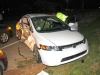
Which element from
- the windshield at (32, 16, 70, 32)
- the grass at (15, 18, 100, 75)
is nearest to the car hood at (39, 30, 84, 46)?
the windshield at (32, 16, 70, 32)

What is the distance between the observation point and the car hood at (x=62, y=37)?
13.9 ft

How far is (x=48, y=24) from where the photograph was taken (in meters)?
5.66

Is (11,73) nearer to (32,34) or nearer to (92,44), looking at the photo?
(32,34)

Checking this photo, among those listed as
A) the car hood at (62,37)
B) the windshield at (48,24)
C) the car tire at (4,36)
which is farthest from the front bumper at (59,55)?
the car tire at (4,36)

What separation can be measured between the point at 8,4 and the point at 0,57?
2339 cm

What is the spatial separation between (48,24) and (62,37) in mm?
1374

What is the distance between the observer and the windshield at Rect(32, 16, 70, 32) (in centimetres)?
515

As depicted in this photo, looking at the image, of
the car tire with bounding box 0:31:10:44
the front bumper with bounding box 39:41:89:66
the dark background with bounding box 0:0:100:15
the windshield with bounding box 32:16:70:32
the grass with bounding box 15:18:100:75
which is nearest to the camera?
the front bumper with bounding box 39:41:89:66

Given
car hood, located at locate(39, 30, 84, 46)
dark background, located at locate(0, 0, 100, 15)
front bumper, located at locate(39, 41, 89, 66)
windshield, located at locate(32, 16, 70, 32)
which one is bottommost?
dark background, located at locate(0, 0, 100, 15)

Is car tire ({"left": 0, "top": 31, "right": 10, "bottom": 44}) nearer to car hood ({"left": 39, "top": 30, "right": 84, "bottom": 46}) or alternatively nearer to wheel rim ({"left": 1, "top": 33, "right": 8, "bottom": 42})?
wheel rim ({"left": 1, "top": 33, "right": 8, "bottom": 42})

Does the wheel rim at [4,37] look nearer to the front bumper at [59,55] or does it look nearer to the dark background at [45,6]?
the front bumper at [59,55]

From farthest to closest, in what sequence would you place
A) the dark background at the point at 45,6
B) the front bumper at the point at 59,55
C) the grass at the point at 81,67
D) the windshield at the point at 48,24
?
the dark background at the point at 45,6 → the windshield at the point at 48,24 → the grass at the point at 81,67 → the front bumper at the point at 59,55

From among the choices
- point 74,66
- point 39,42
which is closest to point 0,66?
point 39,42

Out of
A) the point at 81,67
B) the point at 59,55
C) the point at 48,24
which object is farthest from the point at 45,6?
the point at 59,55
